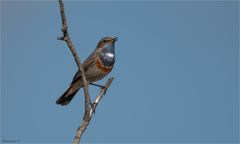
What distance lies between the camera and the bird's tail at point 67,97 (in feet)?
38.5

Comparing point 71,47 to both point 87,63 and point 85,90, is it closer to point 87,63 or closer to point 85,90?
point 85,90

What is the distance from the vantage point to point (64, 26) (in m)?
7.29

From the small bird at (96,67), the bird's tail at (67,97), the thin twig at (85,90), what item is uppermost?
the thin twig at (85,90)

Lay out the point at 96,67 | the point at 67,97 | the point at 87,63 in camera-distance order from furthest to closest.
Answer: the point at 87,63 < the point at 96,67 < the point at 67,97

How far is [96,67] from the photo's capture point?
12.0 m

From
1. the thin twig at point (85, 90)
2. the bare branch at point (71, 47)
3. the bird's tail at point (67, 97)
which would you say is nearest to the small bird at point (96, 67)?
the bird's tail at point (67, 97)

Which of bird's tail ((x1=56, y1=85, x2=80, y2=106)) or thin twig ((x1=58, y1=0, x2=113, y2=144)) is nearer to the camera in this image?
thin twig ((x1=58, y1=0, x2=113, y2=144))

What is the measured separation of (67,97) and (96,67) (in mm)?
1054

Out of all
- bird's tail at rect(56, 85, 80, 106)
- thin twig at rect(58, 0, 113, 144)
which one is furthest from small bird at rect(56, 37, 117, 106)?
thin twig at rect(58, 0, 113, 144)

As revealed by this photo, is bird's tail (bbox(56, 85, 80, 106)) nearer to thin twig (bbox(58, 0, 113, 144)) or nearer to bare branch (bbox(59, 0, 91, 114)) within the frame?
thin twig (bbox(58, 0, 113, 144))

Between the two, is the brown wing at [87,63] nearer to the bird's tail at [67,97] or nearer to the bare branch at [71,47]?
the bird's tail at [67,97]

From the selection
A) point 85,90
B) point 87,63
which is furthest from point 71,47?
point 87,63

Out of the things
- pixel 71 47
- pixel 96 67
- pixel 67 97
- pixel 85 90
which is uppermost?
pixel 71 47

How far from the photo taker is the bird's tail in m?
11.7
